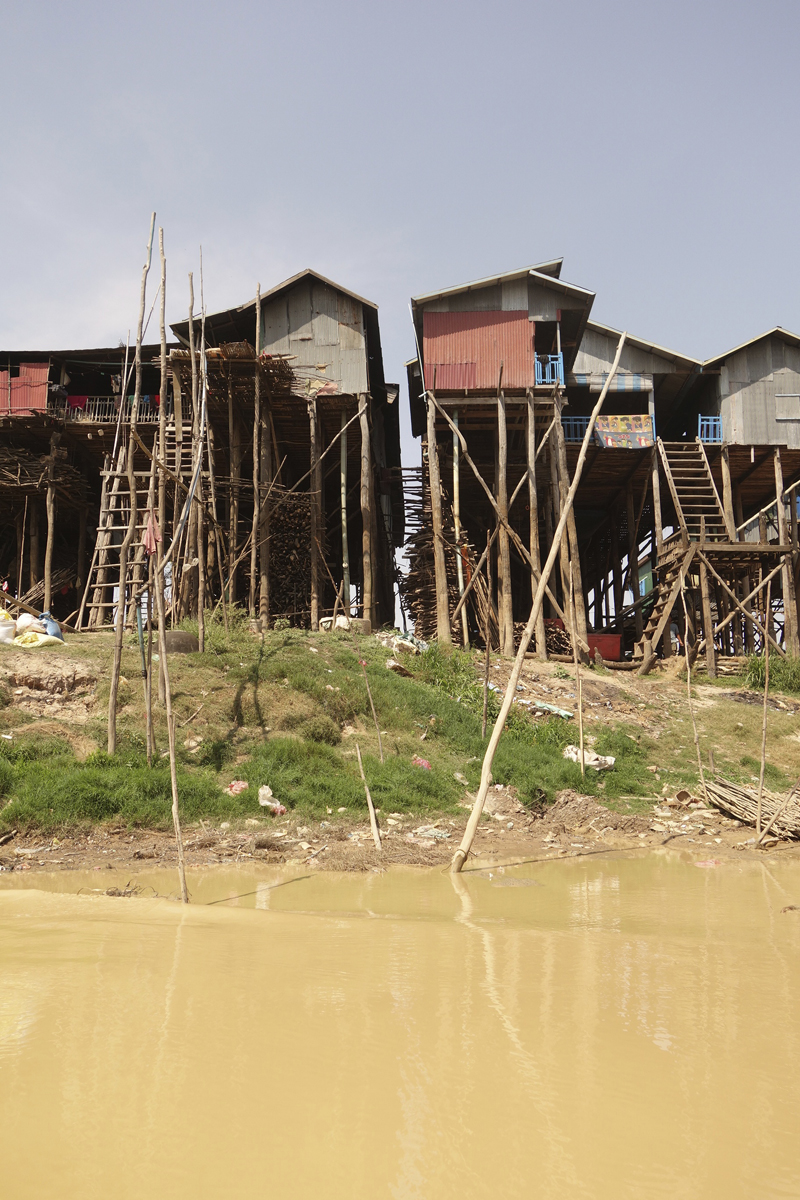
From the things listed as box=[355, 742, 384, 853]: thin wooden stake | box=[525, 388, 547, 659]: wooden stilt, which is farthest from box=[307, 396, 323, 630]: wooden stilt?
box=[355, 742, 384, 853]: thin wooden stake

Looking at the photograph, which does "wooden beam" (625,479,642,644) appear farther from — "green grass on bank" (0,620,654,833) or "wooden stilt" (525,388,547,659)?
"green grass on bank" (0,620,654,833)

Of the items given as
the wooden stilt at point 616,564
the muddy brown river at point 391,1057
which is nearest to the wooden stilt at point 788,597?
the wooden stilt at point 616,564

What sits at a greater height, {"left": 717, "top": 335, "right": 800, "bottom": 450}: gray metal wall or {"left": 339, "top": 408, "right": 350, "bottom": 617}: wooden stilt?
{"left": 717, "top": 335, "right": 800, "bottom": 450}: gray metal wall

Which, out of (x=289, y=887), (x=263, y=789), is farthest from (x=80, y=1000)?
(x=263, y=789)

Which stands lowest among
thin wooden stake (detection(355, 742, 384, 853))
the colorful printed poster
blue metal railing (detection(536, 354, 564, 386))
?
thin wooden stake (detection(355, 742, 384, 853))

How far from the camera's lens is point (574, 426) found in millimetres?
20453

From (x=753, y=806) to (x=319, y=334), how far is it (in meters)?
13.8

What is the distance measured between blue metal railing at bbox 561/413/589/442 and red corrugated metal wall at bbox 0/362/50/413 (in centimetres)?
1334

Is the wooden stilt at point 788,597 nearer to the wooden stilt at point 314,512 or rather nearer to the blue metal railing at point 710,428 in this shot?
the blue metal railing at point 710,428

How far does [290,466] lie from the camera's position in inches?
822

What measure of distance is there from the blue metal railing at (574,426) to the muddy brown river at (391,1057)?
16.6 meters

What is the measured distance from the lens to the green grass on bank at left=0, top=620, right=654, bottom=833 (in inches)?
318

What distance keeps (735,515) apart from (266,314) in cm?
1351

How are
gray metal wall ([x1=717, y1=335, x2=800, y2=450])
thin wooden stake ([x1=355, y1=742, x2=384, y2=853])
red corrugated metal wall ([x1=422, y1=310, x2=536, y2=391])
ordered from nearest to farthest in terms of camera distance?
thin wooden stake ([x1=355, y1=742, x2=384, y2=853]) → red corrugated metal wall ([x1=422, y1=310, x2=536, y2=391]) → gray metal wall ([x1=717, y1=335, x2=800, y2=450])
